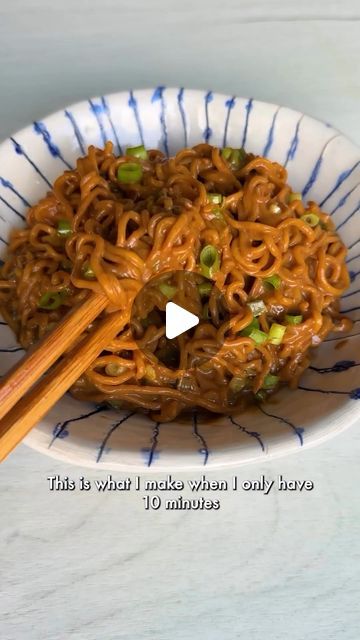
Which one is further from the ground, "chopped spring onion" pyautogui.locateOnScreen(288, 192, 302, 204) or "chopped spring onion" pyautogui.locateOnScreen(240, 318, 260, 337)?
"chopped spring onion" pyautogui.locateOnScreen(288, 192, 302, 204)

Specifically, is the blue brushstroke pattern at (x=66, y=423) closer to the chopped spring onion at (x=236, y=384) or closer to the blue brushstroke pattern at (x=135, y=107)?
the chopped spring onion at (x=236, y=384)

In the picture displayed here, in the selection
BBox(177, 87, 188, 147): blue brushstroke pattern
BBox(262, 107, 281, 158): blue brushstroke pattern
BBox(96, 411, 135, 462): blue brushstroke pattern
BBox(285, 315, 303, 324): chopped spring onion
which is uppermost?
BBox(177, 87, 188, 147): blue brushstroke pattern

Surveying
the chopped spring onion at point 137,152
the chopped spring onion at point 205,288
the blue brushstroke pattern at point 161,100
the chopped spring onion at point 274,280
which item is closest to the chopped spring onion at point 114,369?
the chopped spring onion at point 205,288

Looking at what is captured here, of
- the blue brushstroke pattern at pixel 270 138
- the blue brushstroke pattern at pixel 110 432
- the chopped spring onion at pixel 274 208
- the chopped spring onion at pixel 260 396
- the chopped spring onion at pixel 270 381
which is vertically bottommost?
the chopped spring onion at pixel 260 396

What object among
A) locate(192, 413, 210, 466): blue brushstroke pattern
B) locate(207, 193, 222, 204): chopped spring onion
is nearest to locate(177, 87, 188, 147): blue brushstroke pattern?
locate(207, 193, 222, 204): chopped spring onion

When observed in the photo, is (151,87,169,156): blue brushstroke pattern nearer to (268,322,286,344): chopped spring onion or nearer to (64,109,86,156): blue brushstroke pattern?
(64,109,86,156): blue brushstroke pattern

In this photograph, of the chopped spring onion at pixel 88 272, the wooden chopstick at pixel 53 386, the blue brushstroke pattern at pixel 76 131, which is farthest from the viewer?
the blue brushstroke pattern at pixel 76 131

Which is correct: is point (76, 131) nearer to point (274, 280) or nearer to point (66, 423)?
point (274, 280)

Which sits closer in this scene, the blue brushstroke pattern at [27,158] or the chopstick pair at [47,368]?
the chopstick pair at [47,368]

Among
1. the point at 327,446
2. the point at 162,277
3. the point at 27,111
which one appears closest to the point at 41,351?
the point at 162,277
